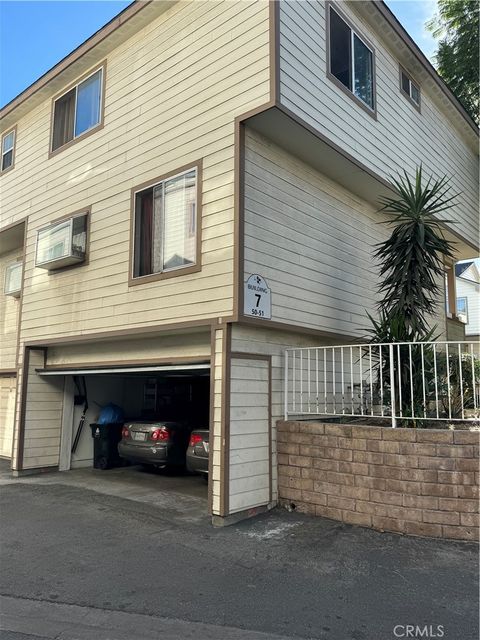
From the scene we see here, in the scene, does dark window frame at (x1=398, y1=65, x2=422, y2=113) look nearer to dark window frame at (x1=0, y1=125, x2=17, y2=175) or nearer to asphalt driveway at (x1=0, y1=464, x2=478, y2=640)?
asphalt driveway at (x1=0, y1=464, x2=478, y2=640)

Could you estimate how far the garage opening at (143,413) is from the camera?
8188 millimetres

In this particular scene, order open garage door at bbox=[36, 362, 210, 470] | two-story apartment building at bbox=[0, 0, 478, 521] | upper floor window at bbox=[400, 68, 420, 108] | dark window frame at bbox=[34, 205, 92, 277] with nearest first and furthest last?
two-story apartment building at bbox=[0, 0, 478, 521], dark window frame at bbox=[34, 205, 92, 277], open garage door at bbox=[36, 362, 210, 470], upper floor window at bbox=[400, 68, 420, 108]

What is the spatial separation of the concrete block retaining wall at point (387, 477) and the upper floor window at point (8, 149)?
9277 mm

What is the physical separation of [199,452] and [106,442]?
3.31m

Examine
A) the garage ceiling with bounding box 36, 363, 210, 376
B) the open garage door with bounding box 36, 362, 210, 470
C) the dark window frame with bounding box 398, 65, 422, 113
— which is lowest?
the open garage door with bounding box 36, 362, 210, 470

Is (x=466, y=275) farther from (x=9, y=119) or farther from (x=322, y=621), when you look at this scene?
(x=322, y=621)

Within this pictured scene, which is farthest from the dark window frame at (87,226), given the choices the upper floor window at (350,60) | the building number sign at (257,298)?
the upper floor window at (350,60)

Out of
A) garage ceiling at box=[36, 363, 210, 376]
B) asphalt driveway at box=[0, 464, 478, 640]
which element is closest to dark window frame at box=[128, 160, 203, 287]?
garage ceiling at box=[36, 363, 210, 376]

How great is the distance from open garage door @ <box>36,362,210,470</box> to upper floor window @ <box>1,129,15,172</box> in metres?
5.19

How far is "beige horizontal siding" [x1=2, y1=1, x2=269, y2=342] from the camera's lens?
6.31 metres

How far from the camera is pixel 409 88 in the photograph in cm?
996

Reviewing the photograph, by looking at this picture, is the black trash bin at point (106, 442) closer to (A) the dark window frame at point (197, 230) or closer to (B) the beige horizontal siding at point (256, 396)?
(A) the dark window frame at point (197, 230)

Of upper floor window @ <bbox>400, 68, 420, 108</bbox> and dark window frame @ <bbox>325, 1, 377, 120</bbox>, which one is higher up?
upper floor window @ <bbox>400, 68, 420, 108</bbox>

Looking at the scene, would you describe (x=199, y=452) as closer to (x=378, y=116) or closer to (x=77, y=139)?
(x=77, y=139)
